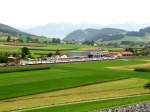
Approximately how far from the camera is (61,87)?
75625 millimetres

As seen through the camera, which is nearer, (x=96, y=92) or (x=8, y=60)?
(x=96, y=92)

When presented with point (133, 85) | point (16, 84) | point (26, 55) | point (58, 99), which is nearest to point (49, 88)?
point (16, 84)

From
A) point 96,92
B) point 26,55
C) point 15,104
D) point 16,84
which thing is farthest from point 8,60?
point 15,104

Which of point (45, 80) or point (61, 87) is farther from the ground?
point (45, 80)

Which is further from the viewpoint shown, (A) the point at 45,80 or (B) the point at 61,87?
(A) the point at 45,80

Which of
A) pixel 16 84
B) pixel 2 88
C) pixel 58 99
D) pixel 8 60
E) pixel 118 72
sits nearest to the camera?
pixel 58 99

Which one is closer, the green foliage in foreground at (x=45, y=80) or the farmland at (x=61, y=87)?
the farmland at (x=61, y=87)

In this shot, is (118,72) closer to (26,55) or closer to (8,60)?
(8,60)

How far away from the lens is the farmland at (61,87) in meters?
62.7

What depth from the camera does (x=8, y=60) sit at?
13762 centimetres

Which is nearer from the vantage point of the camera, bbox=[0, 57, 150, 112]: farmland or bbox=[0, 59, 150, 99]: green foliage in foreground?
bbox=[0, 57, 150, 112]: farmland

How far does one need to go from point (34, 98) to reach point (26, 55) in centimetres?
9632

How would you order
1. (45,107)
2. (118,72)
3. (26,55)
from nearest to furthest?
(45,107)
(118,72)
(26,55)

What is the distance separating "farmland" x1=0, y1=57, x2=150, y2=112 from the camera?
206 ft
